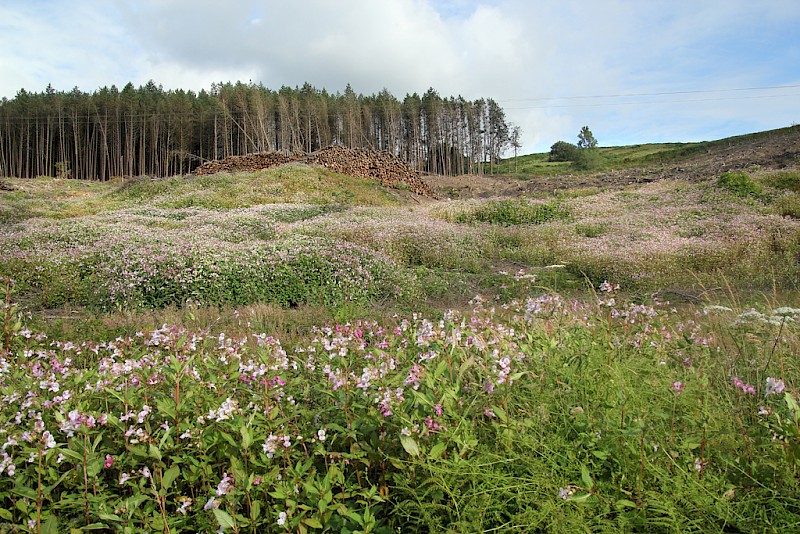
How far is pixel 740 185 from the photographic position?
1819 centimetres

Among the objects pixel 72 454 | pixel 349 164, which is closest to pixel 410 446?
pixel 72 454

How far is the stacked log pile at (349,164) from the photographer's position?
99.2 ft

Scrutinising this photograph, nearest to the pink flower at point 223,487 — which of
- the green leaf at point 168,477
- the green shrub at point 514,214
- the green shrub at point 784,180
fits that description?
the green leaf at point 168,477

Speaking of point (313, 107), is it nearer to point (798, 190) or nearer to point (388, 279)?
point (798, 190)

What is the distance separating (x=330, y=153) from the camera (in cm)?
3084

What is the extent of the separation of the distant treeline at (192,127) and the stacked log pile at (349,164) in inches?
1018

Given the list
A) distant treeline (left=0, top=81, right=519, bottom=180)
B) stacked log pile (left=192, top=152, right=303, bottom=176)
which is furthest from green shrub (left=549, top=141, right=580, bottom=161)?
stacked log pile (left=192, top=152, right=303, bottom=176)

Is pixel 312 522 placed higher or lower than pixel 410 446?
lower

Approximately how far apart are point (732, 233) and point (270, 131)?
2606 inches

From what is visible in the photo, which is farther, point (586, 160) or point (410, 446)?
point (586, 160)

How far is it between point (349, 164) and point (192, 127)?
4424 centimetres

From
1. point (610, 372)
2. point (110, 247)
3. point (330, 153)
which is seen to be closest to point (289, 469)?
point (610, 372)

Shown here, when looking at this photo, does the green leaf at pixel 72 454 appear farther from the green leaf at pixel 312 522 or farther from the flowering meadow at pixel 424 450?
the green leaf at pixel 312 522

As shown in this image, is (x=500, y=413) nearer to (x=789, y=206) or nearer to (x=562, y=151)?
(x=789, y=206)
